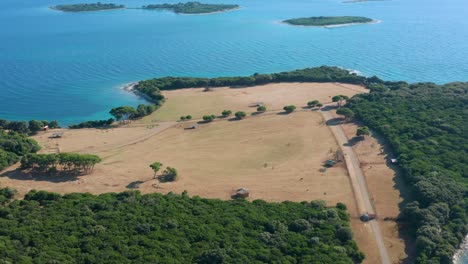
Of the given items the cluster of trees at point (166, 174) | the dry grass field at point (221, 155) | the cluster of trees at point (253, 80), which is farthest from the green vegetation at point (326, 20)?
the cluster of trees at point (166, 174)

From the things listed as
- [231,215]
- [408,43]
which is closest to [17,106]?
[231,215]

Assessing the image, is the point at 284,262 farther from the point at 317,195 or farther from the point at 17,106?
the point at 17,106

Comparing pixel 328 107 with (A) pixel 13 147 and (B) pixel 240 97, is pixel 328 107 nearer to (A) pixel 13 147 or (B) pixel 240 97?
(B) pixel 240 97

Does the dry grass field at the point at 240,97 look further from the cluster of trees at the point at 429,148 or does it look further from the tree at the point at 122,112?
the cluster of trees at the point at 429,148

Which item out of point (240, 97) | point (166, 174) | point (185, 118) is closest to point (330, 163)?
point (166, 174)

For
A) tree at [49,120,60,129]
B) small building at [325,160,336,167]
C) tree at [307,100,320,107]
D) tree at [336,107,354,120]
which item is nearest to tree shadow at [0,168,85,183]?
tree at [49,120,60,129]

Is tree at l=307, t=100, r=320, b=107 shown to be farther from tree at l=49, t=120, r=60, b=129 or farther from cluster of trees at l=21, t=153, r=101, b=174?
tree at l=49, t=120, r=60, b=129
